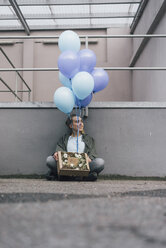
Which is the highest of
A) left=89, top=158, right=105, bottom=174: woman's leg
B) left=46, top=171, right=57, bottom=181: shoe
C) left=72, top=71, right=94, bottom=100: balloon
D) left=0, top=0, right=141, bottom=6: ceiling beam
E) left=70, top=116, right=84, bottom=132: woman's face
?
left=0, top=0, right=141, bottom=6: ceiling beam

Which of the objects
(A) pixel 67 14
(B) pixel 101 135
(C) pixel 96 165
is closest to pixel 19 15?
(A) pixel 67 14

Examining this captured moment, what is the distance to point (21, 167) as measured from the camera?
3.23 metres

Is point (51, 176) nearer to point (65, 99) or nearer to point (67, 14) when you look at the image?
point (65, 99)

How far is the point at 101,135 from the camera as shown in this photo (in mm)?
3234

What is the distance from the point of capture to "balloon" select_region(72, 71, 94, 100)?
260 centimetres

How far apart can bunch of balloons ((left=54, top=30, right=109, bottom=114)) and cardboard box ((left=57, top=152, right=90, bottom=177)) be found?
0.36 metres

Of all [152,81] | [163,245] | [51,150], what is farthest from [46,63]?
[163,245]

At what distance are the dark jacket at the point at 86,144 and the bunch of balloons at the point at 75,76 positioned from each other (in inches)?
11.4

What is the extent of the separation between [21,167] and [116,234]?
2.59 meters

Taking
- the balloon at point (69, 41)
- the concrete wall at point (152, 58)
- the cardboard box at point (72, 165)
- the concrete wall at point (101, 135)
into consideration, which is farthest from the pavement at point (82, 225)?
the concrete wall at point (152, 58)

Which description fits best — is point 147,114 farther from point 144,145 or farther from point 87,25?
point 87,25

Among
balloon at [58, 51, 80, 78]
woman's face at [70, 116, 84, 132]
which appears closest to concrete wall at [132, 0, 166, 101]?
woman's face at [70, 116, 84, 132]

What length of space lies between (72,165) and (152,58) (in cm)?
335

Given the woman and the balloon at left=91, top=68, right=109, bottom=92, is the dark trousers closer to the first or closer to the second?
the woman
